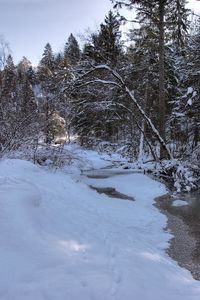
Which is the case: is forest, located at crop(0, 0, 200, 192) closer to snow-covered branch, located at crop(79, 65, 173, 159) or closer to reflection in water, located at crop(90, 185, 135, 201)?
snow-covered branch, located at crop(79, 65, 173, 159)

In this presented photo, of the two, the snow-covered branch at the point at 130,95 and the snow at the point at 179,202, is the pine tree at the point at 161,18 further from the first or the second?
the snow at the point at 179,202

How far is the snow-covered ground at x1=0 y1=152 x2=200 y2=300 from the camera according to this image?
3.54m

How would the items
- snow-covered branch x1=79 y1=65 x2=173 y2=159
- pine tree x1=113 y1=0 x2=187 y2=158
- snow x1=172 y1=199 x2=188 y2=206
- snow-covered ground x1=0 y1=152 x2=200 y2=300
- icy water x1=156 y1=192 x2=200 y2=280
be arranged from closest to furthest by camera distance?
1. snow-covered ground x1=0 y1=152 x2=200 y2=300
2. icy water x1=156 y1=192 x2=200 y2=280
3. snow x1=172 y1=199 x2=188 y2=206
4. snow-covered branch x1=79 y1=65 x2=173 y2=159
5. pine tree x1=113 y1=0 x2=187 y2=158

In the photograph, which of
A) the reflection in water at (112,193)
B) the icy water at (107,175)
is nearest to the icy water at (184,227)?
the reflection in water at (112,193)

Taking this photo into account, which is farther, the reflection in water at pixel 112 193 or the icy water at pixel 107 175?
the icy water at pixel 107 175

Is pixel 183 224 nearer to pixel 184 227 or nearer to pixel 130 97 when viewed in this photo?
pixel 184 227

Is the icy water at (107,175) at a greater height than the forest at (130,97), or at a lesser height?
lesser

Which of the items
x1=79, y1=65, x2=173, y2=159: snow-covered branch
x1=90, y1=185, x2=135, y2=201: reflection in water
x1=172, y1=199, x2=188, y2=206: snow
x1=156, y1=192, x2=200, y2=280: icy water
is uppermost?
x1=79, y1=65, x2=173, y2=159: snow-covered branch

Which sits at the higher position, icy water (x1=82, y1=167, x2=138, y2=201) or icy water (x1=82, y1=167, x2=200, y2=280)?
icy water (x1=82, y1=167, x2=138, y2=201)

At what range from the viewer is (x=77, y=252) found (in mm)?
4590

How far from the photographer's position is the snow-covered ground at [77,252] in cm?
354

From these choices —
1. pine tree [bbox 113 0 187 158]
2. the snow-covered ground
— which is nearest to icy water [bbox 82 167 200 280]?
the snow-covered ground

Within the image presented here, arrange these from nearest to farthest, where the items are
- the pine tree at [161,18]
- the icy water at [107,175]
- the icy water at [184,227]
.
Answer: the icy water at [184,227]
the icy water at [107,175]
the pine tree at [161,18]

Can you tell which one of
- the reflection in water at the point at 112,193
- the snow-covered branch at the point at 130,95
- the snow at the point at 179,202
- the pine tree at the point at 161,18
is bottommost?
the snow at the point at 179,202
